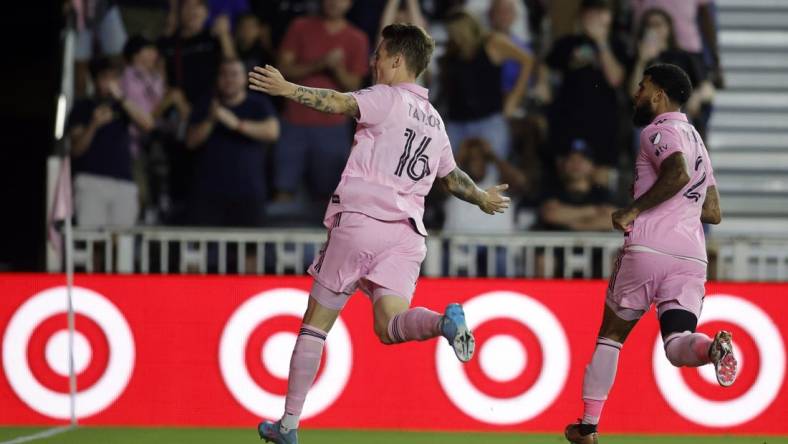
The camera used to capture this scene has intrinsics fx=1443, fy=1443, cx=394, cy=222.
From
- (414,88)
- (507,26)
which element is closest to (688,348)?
(414,88)

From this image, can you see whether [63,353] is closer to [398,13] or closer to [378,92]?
[378,92]

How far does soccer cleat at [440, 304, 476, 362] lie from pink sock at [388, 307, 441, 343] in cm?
9

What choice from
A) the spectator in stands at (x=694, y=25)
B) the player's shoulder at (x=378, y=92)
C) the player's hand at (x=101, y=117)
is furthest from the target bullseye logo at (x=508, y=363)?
the player's hand at (x=101, y=117)

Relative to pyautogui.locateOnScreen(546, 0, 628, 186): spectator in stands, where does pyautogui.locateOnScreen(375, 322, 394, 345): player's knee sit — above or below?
below

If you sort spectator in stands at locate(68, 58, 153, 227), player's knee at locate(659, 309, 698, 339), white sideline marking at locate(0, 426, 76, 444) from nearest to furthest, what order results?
player's knee at locate(659, 309, 698, 339)
white sideline marking at locate(0, 426, 76, 444)
spectator in stands at locate(68, 58, 153, 227)

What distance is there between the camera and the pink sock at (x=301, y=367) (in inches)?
286

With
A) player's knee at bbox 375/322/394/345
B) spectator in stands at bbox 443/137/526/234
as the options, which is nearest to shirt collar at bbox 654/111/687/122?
player's knee at bbox 375/322/394/345

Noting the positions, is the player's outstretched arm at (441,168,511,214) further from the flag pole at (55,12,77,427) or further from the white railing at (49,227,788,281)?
the white railing at (49,227,788,281)

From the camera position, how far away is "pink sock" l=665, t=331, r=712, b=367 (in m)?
7.10

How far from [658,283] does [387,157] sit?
1.61 metres

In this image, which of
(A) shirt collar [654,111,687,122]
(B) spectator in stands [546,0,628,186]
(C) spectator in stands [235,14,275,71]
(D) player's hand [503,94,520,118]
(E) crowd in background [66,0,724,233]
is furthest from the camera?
(C) spectator in stands [235,14,275,71]

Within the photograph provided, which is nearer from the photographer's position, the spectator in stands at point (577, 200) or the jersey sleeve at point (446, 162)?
the jersey sleeve at point (446, 162)

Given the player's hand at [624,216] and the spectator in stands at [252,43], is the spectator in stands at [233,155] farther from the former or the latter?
the player's hand at [624,216]

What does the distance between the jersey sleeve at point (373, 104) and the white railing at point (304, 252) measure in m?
4.48
